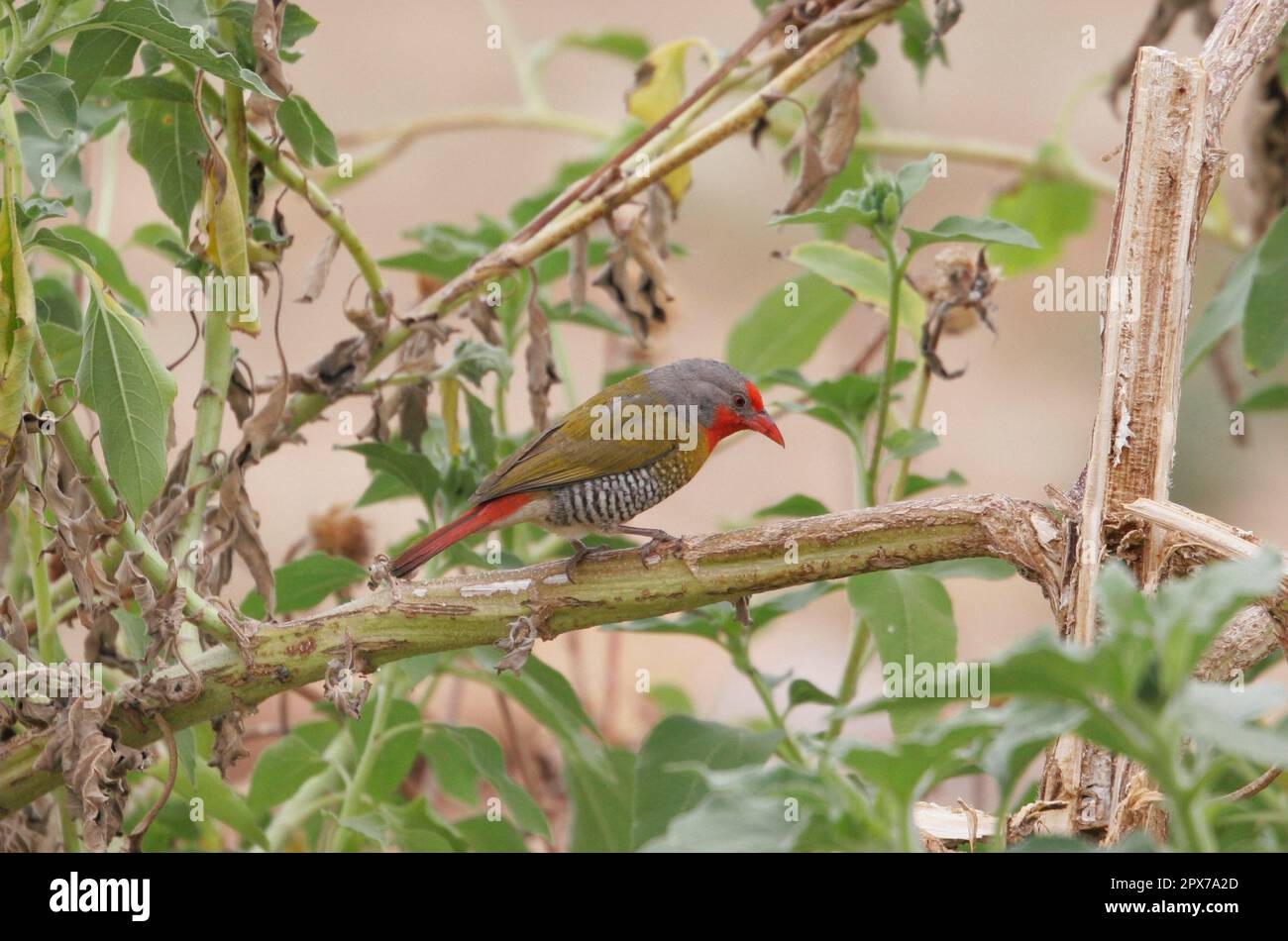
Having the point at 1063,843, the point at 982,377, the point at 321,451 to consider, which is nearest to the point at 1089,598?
the point at 1063,843

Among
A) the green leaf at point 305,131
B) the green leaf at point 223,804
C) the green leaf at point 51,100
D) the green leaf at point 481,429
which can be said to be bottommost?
the green leaf at point 223,804

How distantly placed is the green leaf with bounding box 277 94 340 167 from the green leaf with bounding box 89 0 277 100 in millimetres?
435

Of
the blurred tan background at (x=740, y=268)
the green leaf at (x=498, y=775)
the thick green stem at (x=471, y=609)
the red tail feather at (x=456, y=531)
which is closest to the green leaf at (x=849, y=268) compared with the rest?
the red tail feather at (x=456, y=531)

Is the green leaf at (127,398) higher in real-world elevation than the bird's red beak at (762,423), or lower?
lower

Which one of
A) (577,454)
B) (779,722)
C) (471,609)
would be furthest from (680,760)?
(577,454)

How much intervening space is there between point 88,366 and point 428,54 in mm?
10352

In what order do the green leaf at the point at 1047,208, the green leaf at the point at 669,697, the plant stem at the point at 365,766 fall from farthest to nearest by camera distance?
the green leaf at the point at 1047,208 → the green leaf at the point at 669,697 → the plant stem at the point at 365,766

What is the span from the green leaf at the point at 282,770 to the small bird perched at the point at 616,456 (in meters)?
0.64

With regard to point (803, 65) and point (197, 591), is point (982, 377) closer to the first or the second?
point (803, 65)

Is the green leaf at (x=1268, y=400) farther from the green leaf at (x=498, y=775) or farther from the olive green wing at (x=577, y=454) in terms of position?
the green leaf at (x=498, y=775)

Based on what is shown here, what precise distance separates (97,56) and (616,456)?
1.56 m

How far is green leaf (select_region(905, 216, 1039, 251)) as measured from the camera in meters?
2.63

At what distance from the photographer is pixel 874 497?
3.24 meters

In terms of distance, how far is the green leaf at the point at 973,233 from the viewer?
8.64 feet
